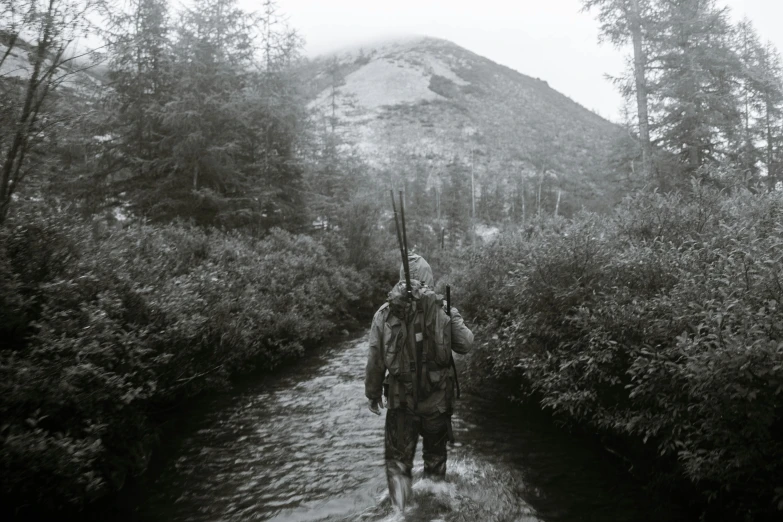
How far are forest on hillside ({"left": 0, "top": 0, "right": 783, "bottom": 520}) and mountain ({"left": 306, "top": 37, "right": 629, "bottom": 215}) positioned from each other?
4130 centimetres

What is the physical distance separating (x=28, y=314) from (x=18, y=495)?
1.77 meters

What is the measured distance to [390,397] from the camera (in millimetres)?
4770

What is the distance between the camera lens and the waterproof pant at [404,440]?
4781mm

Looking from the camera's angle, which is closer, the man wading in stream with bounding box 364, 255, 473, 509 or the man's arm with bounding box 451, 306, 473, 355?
the man wading in stream with bounding box 364, 255, 473, 509

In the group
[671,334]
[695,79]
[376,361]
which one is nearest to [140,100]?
[376,361]

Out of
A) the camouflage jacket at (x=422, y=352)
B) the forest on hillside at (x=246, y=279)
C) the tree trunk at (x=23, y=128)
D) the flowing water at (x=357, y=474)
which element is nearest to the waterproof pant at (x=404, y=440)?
the camouflage jacket at (x=422, y=352)

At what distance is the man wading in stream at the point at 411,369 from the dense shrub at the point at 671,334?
1833 mm

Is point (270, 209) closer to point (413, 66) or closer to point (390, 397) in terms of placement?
point (390, 397)

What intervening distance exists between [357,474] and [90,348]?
11.0 ft

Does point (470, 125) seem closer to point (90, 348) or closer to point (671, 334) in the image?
point (671, 334)

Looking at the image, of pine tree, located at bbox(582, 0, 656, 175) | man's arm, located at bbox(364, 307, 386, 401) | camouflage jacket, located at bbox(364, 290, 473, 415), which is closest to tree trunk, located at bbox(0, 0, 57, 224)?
man's arm, located at bbox(364, 307, 386, 401)

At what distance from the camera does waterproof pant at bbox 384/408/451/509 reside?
4.78m

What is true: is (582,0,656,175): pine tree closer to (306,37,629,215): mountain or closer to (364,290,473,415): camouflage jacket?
(364,290,473,415): camouflage jacket

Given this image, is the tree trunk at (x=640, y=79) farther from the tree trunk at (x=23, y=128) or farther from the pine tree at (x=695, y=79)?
the tree trunk at (x=23, y=128)
